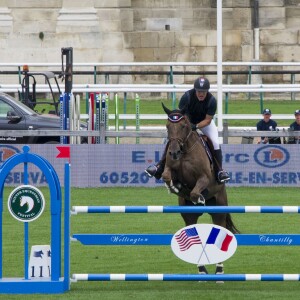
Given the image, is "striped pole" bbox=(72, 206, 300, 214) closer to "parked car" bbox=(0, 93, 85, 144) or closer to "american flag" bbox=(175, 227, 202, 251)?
"american flag" bbox=(175, 227, 202, 251)

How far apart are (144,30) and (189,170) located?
86.7 feet

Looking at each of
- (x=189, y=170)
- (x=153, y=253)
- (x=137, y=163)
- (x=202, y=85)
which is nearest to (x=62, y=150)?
(x=137, y=163)

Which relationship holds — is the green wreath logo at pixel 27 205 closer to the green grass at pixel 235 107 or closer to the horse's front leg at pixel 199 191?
the horse's front leg at pixel 199 191

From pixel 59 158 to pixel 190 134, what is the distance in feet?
32.1

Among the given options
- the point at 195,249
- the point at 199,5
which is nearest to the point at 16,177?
the point at 195,249

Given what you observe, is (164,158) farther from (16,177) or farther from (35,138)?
(35,138)

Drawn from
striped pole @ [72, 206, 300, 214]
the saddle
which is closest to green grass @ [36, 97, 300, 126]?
the saddle

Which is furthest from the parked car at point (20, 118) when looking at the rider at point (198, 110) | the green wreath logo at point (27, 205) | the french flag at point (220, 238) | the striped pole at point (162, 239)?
the french flag at point (220, 238)

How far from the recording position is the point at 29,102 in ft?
108

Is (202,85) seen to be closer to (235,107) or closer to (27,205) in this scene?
(27,205)

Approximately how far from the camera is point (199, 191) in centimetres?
1593

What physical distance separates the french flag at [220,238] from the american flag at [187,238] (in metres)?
0.12

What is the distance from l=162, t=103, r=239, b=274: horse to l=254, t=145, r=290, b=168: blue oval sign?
29.4 feet

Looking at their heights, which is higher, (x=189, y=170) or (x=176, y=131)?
(x=176, y=131)
